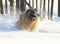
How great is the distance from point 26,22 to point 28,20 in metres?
0.03

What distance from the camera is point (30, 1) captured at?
1.18 m

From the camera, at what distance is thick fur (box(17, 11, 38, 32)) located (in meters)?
1.20

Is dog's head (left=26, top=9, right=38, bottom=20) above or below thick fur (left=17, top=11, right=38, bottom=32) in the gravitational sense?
above

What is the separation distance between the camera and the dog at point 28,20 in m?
1.19

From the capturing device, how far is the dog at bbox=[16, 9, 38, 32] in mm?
1188

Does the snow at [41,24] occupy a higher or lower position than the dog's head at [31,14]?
lower

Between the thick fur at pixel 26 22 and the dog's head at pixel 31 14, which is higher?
the dog's head at pixel 31 14

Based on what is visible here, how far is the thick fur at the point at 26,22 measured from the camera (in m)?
1.20

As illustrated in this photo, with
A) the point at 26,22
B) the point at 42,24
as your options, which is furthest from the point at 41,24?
the point at 26,22

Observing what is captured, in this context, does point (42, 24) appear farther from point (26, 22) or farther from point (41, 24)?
point (26, 22)
